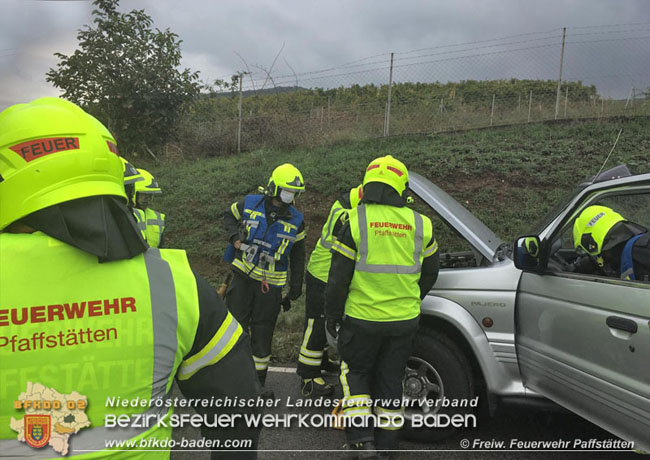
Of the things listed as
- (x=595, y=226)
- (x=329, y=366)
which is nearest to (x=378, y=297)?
(x=595, y=226)

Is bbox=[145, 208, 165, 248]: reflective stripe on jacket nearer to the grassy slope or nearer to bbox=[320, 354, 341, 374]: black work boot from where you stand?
bbox=[320, 354, 341, 374]: black work boot

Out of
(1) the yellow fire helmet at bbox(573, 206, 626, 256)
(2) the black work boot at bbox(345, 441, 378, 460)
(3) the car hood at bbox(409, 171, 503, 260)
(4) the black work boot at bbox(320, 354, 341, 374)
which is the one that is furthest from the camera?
(4) the black work boot at bbox(320, 354, 341, 374)

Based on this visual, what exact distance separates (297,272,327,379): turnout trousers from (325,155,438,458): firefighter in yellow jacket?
0.95m

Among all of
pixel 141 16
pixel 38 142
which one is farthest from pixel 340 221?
pixel 141 16

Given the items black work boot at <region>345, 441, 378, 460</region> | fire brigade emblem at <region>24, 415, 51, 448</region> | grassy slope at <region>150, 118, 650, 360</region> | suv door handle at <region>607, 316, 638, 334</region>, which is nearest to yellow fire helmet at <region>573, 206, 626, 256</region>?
suv door handle at <region>607, 316, 638, 334</region>

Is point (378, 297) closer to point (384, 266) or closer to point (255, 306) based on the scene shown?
point (384, 266)

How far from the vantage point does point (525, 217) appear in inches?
302

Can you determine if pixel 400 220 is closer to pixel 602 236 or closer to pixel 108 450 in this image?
pixel 602 236

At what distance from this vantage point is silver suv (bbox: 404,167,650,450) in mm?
2256

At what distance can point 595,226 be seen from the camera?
3.23 m

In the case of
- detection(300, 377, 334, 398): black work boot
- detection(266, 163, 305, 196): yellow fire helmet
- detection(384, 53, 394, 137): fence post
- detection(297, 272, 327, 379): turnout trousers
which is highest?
detection(384, 53, 394, 137): fence post

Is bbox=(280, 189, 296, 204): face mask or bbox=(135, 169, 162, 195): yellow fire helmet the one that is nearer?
bbox=(135, 169, 162, 195): yellow fire helmet

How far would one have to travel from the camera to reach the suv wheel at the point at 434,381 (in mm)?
3121

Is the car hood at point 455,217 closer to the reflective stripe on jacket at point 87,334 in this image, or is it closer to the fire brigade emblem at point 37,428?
the reflective stripe on jacket at point 87,334
